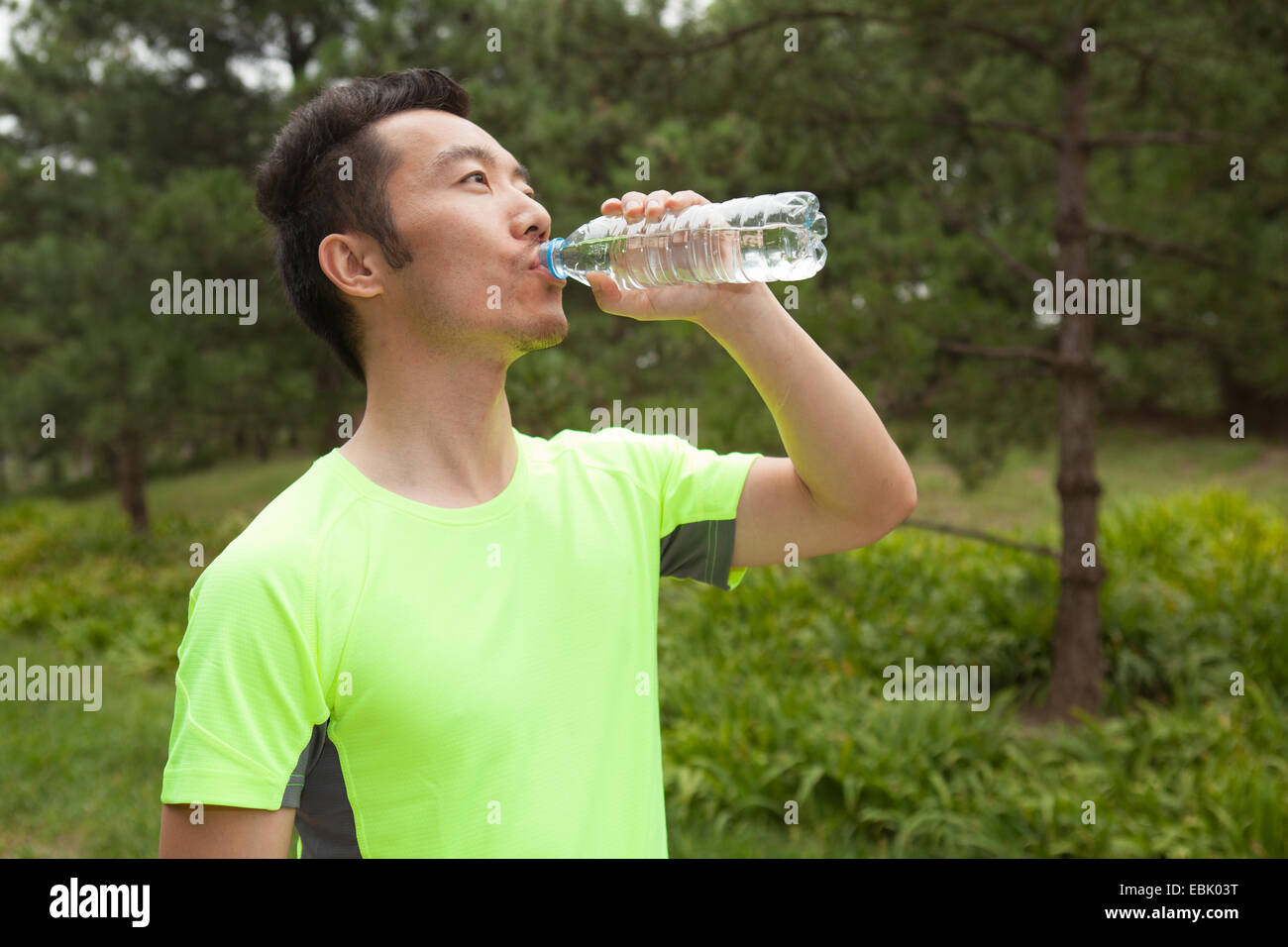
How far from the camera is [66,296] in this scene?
10688mm

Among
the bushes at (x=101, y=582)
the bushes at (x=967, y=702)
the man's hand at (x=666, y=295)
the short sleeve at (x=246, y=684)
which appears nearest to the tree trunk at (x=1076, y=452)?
the bushes at (x=967, y=702)

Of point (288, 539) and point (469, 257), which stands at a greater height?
point (469, 257)

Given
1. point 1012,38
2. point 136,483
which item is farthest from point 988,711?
point 136,483

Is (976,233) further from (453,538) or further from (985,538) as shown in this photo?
(453,538)

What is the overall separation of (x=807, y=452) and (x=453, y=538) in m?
0.62

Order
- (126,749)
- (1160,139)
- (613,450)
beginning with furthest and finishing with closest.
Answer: (126,749), (1160,139), (613,450)

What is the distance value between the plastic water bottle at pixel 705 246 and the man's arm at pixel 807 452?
3.8 inches

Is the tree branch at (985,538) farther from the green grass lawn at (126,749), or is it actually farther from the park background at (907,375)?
the green grass lawn at (126,749)

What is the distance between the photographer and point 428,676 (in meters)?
1.54

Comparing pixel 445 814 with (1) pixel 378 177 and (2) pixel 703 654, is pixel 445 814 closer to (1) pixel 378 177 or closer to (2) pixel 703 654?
(1) pixel 378 177

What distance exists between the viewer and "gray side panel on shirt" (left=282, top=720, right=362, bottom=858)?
60.4 inches

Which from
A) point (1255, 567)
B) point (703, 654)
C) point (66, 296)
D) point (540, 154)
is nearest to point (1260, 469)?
point (1255, 567)

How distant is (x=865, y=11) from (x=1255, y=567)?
4562 millimetres

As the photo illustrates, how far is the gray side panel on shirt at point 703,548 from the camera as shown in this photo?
6.72ft
